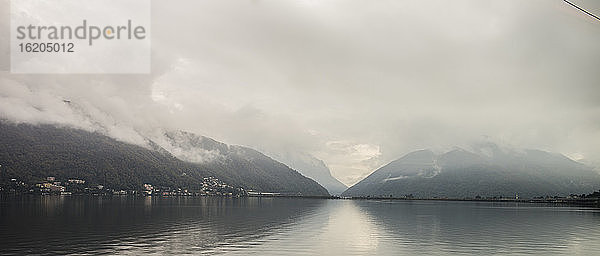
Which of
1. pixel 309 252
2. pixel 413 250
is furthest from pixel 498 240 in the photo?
pixel 309 252

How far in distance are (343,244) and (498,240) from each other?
72.3 ft

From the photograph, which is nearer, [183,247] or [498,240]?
[183,247]

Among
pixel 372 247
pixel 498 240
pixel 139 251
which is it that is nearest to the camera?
pixel 139 251

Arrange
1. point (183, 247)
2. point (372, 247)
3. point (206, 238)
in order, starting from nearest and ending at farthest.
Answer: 1. point (183, 247)
2. point (372, 247)
3. point (206, 238)

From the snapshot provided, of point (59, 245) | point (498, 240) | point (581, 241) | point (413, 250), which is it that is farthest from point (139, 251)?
point (581, 241)

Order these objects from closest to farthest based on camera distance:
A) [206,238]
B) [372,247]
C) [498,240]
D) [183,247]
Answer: [183,247]
[372,247]
[206,238]
[498,240]

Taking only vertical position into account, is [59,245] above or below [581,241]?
above

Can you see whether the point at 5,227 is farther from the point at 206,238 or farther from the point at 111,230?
the point at 206,238

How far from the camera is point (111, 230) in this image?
60.9 m

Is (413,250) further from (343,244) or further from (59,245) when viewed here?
(59,245)

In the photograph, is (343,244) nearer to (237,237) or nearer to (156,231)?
(237,237)

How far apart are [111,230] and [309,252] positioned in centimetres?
3142

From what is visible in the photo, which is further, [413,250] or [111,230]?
[111,230]

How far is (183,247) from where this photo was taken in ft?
148
